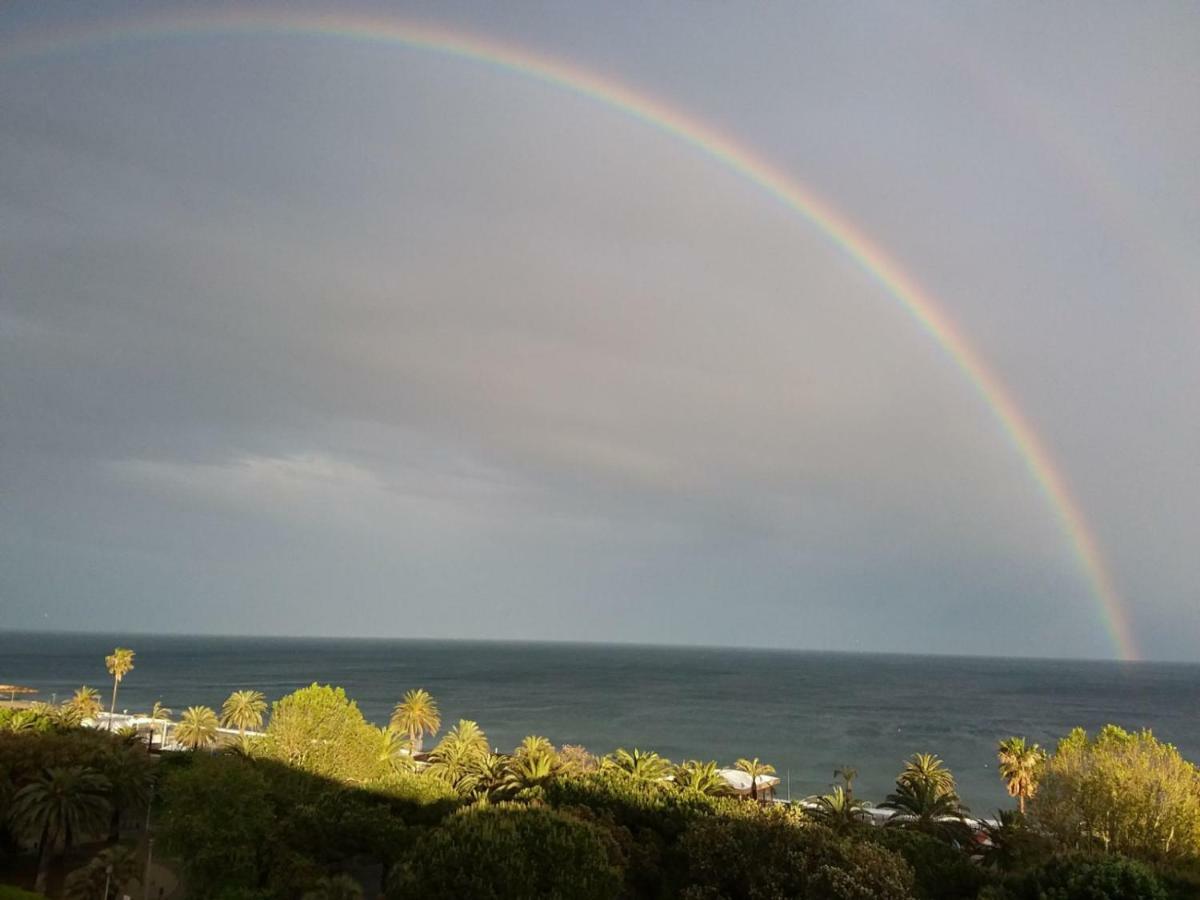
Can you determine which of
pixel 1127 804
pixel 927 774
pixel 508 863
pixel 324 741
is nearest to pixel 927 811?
pixel 927 774

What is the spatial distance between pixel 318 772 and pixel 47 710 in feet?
124

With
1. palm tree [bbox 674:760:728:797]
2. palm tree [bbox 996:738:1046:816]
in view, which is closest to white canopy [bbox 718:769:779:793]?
palm tree [bbox 674:760:728:797]

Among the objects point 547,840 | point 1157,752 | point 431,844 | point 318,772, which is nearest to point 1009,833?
point 1157,752

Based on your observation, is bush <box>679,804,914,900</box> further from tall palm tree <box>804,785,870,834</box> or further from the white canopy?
the white canopy

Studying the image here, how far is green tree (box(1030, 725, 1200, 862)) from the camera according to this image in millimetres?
33438

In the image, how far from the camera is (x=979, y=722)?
152m

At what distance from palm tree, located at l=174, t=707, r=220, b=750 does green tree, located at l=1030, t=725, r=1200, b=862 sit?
63.8 m

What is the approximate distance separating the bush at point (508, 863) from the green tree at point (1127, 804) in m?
21.5

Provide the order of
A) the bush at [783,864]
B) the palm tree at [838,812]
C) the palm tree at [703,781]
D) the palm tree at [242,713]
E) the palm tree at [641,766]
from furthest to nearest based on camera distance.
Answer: the palm tree at [242,713] < the palm tree at [641,766] < the palm tree at [703,781] < the palm tree at [838,812] < the bush at [783,864]

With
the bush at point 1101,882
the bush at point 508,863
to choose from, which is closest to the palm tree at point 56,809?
the bush at point 508,863

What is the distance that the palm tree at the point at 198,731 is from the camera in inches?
2697

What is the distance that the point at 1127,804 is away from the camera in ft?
112

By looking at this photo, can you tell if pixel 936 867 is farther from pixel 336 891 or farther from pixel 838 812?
pixel 336 891

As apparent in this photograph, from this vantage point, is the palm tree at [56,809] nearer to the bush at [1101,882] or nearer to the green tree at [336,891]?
the green tree at [336,891]
